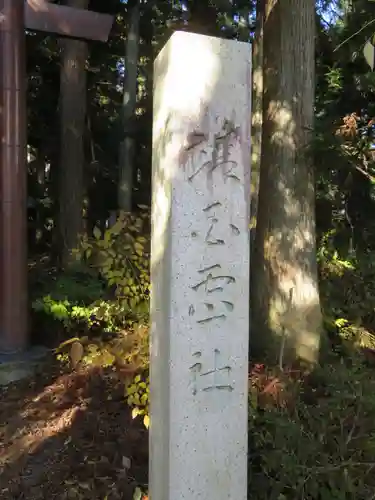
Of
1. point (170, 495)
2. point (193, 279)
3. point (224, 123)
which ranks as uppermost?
point (224, 123)

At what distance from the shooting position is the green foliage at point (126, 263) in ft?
16.2

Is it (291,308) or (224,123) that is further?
(291,308)

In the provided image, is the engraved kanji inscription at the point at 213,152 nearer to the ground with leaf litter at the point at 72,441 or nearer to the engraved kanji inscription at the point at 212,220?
the engraved kanji inscription at the point at 212,220

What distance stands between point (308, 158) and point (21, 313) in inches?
131

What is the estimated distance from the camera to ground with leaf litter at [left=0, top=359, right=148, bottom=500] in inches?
127

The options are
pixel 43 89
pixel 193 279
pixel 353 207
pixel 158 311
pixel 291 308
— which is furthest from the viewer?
pixel 43 89

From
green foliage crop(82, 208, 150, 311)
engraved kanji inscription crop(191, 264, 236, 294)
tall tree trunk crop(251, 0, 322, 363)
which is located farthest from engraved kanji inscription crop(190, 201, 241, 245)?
green foliage crop(82, 208, 150, 311)

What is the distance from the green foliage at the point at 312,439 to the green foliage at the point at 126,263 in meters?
1.57

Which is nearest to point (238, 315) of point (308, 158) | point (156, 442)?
point (156, 442)

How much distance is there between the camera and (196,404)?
2264 millimetres

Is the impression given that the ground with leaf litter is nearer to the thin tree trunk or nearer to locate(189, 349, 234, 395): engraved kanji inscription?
locate(189, 349, 234, 395): engraved kanji inscription

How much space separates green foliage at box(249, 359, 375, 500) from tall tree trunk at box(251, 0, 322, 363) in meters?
0.63

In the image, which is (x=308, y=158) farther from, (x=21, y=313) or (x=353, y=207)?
(x=21, y=313)

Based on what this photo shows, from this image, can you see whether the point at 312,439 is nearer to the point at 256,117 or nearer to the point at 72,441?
the point at 72,441
